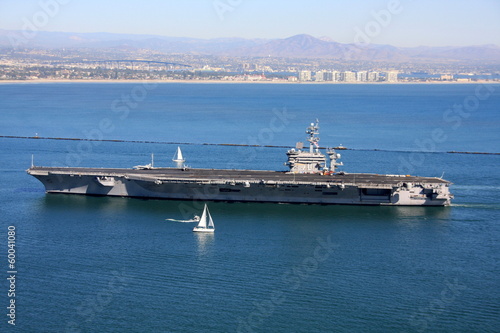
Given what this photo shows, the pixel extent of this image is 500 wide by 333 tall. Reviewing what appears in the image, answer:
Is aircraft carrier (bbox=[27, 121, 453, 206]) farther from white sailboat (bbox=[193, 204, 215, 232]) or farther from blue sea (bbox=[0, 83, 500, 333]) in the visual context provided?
white sailboat (bbox=[193, 204, 215, 232])

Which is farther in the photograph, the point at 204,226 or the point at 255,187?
the point at 255,187

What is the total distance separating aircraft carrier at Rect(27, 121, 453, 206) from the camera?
3491 cm

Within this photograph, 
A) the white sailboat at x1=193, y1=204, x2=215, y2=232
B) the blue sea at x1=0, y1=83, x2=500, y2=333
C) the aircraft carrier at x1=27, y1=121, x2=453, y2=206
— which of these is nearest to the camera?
the blue sea at x1=0, y1=83, x2=500, y2=333

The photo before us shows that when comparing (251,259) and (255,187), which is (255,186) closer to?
(255,187)

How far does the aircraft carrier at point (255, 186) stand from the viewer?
115 ft

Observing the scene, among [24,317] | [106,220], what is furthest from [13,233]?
[24,317]

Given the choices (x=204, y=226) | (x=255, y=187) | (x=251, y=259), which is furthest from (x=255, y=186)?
(x=251, y=259)

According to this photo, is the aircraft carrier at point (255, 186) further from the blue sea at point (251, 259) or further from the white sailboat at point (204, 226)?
the white sailboat at point (204, 226)

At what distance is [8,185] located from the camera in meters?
39.4

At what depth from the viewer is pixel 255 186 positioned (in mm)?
35406

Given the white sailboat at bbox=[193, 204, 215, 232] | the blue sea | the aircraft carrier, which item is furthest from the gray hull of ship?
the white sailboat at bbox=[193, 204, 215, 232]

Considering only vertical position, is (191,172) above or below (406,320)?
above

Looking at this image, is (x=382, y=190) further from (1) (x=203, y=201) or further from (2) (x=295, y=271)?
(2) (x=295, y=271)

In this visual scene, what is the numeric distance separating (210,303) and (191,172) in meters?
17.7
